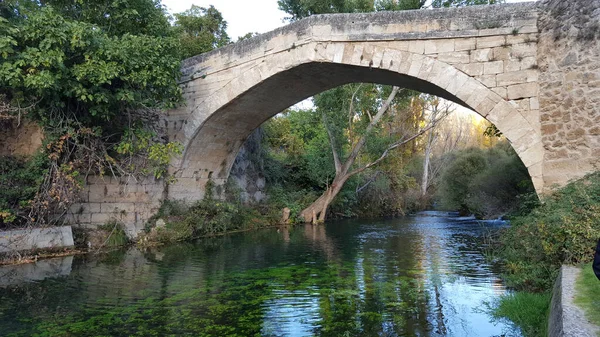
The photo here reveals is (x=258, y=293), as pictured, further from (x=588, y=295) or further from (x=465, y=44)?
(x=465, y=44)

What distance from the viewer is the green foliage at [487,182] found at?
1413cm

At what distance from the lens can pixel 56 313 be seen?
185 inches

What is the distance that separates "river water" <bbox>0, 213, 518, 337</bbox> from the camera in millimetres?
4238

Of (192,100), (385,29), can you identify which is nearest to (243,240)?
(192,100)

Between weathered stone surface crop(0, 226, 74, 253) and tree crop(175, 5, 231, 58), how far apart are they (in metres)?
7.10

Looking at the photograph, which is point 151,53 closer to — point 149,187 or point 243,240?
point 149,187

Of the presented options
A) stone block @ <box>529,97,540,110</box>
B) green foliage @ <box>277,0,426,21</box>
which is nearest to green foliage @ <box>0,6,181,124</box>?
stone block @ <box>529,97,540,110</box>

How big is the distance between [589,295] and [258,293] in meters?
3.49

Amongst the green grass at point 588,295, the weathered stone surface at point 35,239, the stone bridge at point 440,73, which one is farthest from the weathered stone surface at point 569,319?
the weathered stone surface at point 35,239

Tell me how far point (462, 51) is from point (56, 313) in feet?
21.0

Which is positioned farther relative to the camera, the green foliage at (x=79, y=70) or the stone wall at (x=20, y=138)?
→ the stone wall at (x=20, y=138)

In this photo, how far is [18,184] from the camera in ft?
26.9

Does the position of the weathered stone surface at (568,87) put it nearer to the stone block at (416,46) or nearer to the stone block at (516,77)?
the stone block at (516,77)

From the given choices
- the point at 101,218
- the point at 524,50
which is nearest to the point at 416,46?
the point at 524,50
